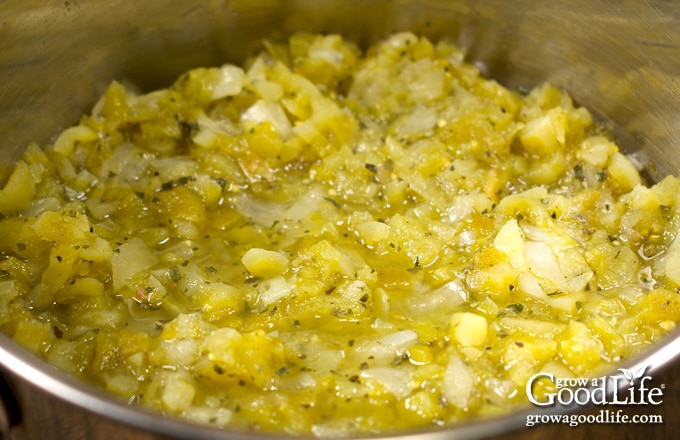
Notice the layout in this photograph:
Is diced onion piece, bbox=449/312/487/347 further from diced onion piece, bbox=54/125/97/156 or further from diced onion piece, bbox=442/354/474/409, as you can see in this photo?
diced onion piece, bbox=54/125/97/156

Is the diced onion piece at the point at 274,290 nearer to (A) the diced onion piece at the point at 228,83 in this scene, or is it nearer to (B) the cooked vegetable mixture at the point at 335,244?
(B) the cooked vegetable mixture at the point at 335,244

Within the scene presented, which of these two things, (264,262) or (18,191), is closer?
(264,262)

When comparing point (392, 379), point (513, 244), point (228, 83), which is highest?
point (228, 83)

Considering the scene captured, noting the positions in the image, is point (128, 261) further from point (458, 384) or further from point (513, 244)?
point (513, 244)

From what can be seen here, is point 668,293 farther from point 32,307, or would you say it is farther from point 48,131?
point 48,131

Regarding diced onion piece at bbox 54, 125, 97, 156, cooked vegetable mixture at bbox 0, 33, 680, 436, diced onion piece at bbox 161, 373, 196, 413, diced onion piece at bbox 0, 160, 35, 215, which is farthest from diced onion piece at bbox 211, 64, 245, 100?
diced onion piece at bbox 161, 373, 196, 413

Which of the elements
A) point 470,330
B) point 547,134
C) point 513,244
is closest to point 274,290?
point 470,330

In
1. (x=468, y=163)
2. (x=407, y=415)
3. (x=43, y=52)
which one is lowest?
(x=407, y=415)

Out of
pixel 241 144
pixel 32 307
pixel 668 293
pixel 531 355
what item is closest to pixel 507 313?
pixel 531 355
